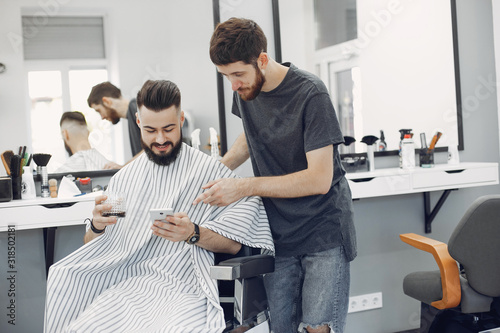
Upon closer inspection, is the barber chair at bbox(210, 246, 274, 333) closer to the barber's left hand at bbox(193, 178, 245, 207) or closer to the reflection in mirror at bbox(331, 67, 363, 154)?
the barber's left hand at bbox(193, 178, 245, 207)

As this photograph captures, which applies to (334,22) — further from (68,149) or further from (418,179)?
(68,149)

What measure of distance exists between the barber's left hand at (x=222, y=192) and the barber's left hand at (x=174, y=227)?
107mm

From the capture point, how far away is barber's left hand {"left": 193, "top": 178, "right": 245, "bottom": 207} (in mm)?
1653

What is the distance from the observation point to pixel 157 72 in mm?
2686

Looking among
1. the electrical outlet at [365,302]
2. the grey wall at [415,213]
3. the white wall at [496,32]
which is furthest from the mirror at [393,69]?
the electrical outlet at [365,302]

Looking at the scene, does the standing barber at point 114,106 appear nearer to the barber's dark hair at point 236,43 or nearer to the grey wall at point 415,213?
the barber's dark hair at point 236,43

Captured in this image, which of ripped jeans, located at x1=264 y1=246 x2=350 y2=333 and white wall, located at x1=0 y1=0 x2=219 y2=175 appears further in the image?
white wall, located at x1=0 y1=0 x2=219 y2=175

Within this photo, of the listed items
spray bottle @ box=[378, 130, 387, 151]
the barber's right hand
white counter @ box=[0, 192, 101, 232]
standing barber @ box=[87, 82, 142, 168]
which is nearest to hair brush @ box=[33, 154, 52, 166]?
white counter @ box=[0, 192, 101, 232]

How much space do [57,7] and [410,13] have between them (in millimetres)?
2009

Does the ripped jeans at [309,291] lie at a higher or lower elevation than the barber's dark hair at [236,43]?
lower

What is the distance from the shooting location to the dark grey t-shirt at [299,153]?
1709 millimetres

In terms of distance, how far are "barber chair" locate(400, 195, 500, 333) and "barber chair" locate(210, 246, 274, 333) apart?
895 millimetres

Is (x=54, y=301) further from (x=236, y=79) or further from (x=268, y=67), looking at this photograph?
(x=268, y=67)

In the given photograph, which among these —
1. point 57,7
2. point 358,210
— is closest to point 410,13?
point 358,210
